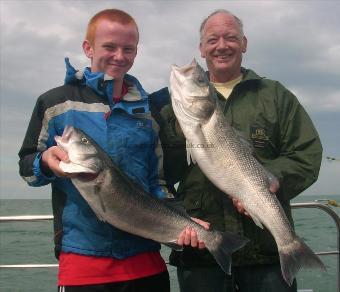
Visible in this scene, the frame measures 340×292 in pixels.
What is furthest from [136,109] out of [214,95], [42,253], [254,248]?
[42,253]

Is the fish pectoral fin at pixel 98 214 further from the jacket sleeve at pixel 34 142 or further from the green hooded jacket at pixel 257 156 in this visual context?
the green hooded jacket at pixel 257 156

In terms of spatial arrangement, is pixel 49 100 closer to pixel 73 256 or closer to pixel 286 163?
pixel 73 256

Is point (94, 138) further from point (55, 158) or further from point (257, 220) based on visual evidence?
point (257, 220)

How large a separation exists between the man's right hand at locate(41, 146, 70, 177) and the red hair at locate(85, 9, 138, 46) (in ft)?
3.46

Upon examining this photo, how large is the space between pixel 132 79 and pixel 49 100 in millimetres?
779

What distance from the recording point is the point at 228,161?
12.0 feet

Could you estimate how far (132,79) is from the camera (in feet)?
13.3

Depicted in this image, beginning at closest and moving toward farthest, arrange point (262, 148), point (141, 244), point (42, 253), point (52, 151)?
point (52, 151)
point (141, 244)
point (262, 148)
point (42, 253)

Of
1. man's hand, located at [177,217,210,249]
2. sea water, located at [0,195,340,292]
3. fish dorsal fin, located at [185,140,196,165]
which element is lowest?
sea water, located at [0,195,340,292]

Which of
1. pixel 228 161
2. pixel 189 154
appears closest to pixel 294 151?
pixel 228 161

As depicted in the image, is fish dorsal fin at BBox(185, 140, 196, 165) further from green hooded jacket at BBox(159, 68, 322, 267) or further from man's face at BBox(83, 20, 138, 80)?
man's face at BBox(83, 20, 138, 80)

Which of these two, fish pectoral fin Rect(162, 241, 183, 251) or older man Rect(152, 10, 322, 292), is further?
older man Rect(152, 10, 322, 292)

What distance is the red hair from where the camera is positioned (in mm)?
3846

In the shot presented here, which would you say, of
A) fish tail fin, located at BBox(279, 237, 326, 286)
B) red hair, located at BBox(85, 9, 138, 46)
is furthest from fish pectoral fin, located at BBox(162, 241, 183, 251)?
red hair, located at BBox(85, 9, 138, 46)
